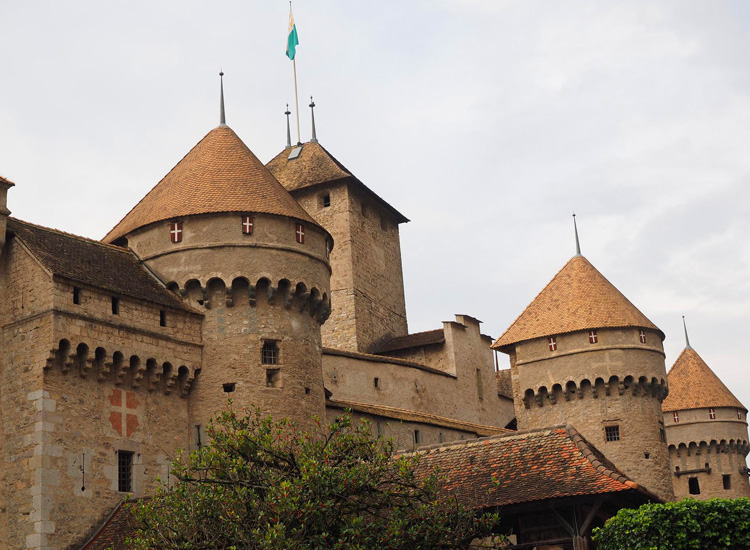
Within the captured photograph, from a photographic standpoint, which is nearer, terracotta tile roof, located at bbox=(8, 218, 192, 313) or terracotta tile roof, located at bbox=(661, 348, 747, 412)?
terracotta tile roof, located at bbox=(8, 218, 192, 313)

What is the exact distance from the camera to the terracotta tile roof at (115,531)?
2661 centimetres

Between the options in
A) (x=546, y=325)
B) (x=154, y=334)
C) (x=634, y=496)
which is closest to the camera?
(x=634, y=496)

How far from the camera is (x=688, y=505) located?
74.6 feet

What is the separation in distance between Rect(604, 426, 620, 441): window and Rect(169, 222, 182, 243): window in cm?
1715

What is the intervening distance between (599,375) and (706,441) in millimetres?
17917

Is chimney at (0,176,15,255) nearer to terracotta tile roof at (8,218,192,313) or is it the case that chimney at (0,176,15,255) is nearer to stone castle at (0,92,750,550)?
stone castle at (0,92,750,550)

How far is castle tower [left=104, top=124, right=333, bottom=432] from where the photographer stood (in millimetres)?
31547

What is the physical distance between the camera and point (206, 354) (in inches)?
1250

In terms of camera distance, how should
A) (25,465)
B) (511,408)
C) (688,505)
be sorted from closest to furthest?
(688,505), (25,465), (511,408)

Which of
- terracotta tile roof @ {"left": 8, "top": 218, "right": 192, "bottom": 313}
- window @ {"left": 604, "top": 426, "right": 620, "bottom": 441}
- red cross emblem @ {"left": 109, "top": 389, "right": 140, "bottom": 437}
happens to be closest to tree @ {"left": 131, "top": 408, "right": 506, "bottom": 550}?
red cross emblem @ {"left": 109, "top": 389, "right": 140, "bottom": 437}

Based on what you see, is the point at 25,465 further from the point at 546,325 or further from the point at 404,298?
the point at 404,298

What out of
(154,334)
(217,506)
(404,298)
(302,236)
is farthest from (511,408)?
(217,506)

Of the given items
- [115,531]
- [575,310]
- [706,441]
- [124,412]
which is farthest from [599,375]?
[115,531]

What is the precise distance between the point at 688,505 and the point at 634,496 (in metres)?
2.36
